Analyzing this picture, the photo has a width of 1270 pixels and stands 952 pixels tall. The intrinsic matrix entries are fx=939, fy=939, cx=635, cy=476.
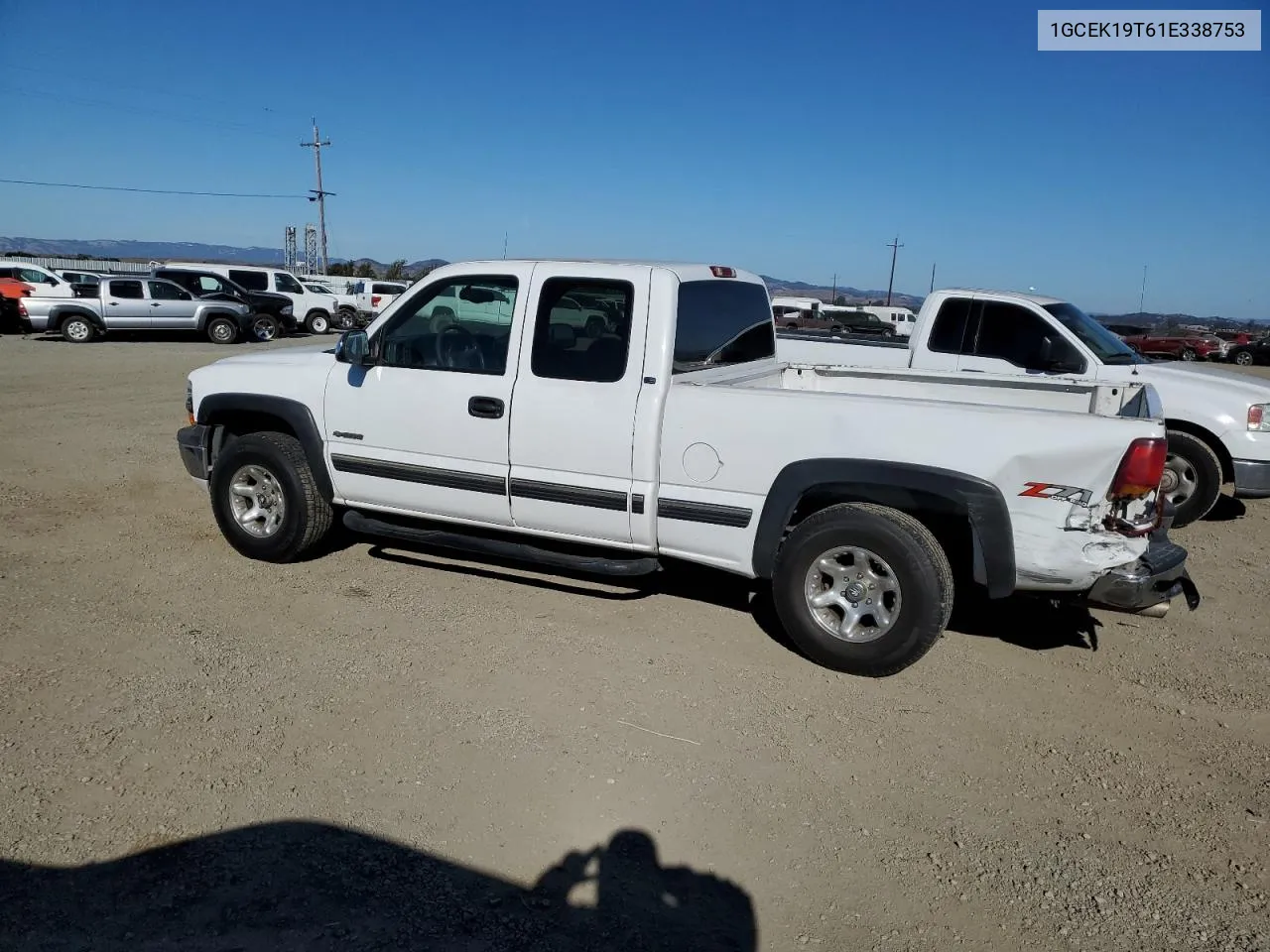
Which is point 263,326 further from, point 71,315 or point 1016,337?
point 1016,337

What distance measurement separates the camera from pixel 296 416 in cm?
551

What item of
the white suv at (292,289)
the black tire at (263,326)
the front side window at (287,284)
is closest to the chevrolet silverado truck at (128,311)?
the black tire at (263,326)

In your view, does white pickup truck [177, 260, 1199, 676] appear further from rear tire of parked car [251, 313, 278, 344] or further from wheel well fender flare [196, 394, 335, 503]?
rear tire of parked car [251, 313, 278, 344]

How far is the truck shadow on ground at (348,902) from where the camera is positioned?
268 centimetres

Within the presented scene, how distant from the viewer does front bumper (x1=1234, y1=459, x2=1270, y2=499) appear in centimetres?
723

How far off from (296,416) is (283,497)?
0.51 m

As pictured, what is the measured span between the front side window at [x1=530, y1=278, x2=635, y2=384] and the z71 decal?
1986 mm

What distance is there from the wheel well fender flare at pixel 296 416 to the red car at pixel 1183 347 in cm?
3483

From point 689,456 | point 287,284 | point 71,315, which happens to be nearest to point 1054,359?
point 689,456

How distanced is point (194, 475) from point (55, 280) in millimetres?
21746

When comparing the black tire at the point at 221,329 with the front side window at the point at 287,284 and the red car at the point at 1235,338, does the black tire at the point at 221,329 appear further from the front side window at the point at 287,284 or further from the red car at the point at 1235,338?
the red car at the point at 1235,338

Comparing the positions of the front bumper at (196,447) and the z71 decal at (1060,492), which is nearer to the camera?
the z71 decal at (1060,492)

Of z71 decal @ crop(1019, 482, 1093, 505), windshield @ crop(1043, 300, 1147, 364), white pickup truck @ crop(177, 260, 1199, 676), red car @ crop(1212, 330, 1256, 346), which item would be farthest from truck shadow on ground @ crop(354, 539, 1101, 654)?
red car @ crop(1212, 330, 1256, 346)

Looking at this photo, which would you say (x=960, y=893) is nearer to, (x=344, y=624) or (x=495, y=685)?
(x=495, y=685)
